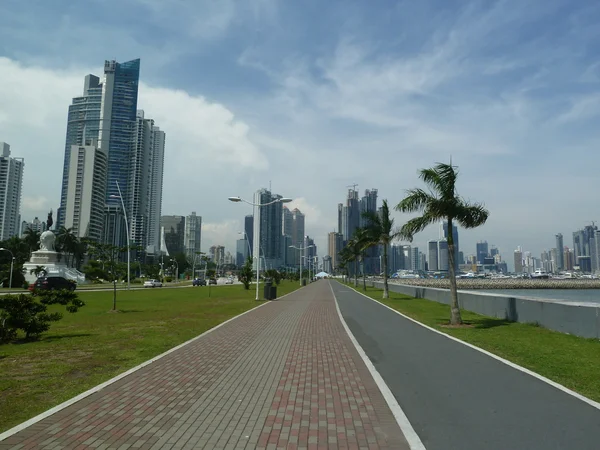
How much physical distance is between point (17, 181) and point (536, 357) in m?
133

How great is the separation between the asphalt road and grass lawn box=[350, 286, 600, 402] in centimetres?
56

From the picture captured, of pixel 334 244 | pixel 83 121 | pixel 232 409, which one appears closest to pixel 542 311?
pixel 232 409

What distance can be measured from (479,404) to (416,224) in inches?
460

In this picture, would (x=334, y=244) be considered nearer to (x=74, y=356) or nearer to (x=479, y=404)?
(x=74, y=356)

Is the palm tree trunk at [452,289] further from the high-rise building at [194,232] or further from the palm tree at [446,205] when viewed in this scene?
the high-rise building at [194,232]

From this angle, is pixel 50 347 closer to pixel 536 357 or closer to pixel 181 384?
pixel 181 384

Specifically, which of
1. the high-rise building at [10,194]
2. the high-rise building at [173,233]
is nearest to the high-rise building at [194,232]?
the high-rise building at [173,233]

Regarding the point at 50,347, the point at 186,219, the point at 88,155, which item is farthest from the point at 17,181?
the point at 50,347

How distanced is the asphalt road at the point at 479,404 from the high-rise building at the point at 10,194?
125m

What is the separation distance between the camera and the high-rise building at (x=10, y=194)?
111 m

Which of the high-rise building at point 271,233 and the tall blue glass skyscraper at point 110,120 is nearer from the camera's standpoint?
the tall blue glass skyscraper at point 110,120

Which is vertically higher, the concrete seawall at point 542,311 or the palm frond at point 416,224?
the palm frond at point 416,224

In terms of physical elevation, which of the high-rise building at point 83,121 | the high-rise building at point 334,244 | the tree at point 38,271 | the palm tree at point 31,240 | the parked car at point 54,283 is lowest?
the parked car at point 54,283

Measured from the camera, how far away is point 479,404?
6047mm
